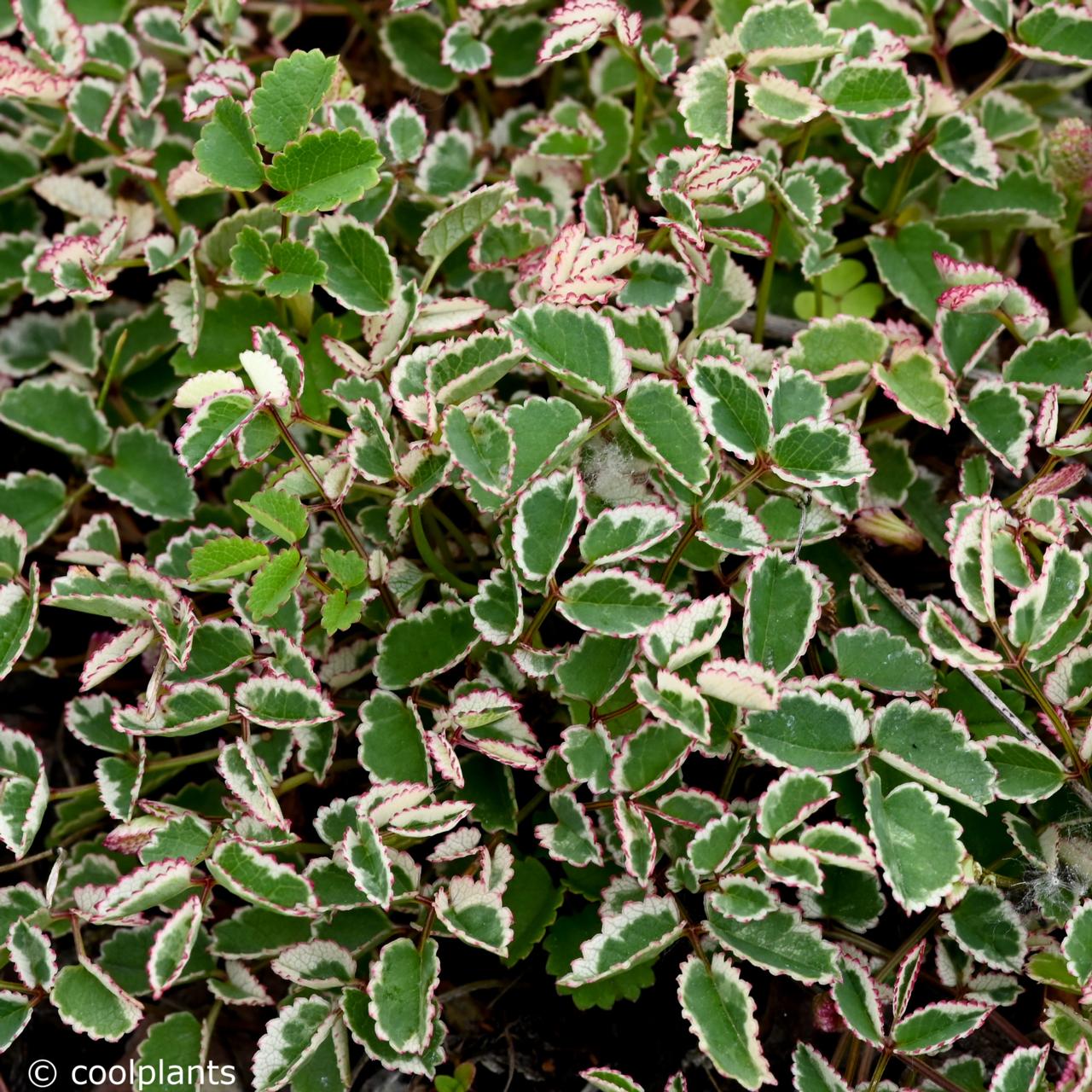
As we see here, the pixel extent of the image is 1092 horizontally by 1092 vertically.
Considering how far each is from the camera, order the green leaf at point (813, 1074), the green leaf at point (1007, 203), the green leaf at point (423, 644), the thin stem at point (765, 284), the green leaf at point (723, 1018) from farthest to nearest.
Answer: the green leaf at point (1007, 203) → the thin stem at point (765, 284) → the green leaf at point (423, 644) → the green leaf at point (813, 1074) → the green leaf at point (723, 1018)

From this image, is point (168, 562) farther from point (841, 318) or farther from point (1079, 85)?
point (1079, 85)

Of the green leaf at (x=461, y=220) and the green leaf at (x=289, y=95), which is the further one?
the green leaf at (x=461, y=220)

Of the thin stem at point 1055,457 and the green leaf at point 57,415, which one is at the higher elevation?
the thin stem at point 1055,457

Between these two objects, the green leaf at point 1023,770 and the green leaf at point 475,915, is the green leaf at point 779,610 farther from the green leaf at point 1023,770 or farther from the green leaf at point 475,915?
the green leaf at point 475,915

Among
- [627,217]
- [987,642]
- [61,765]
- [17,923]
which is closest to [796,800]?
[987,642]

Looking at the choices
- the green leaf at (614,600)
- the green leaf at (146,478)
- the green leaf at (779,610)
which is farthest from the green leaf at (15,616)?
the green leaf at (779,610)

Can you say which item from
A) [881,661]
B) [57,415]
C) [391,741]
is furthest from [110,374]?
[881,661]
